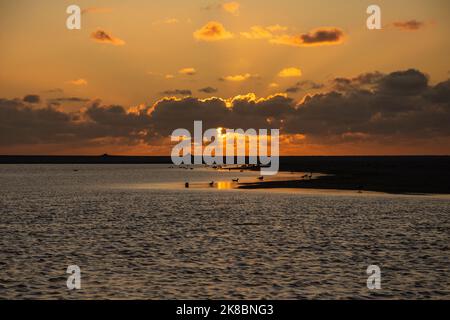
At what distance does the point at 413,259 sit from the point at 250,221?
25230mm

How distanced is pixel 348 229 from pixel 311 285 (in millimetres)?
23942

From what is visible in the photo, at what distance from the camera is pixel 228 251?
40.6 m

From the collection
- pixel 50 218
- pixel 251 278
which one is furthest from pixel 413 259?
pixel 50 218

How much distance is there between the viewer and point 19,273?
32688 millimetres

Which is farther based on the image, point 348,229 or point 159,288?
point 348,229

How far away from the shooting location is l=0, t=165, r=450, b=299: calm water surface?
29422mm

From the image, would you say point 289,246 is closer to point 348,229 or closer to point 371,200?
point 348,229

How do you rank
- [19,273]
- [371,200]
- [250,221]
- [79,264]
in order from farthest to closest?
[371,200], [250,221], [79,264], [19,273]

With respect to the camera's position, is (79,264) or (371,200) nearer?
(79,264)

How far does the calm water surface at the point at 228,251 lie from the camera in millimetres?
29422

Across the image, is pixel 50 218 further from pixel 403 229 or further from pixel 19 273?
pixel 403 229
